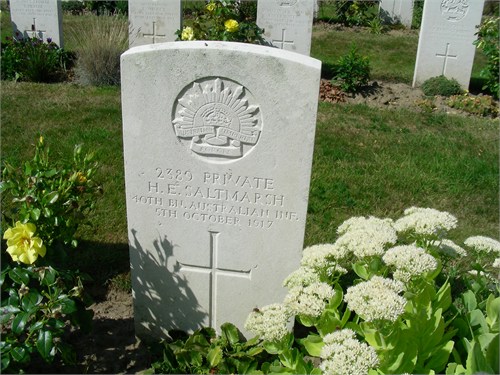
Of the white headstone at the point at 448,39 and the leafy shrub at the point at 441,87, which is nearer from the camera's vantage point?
the leafy shrub at the point at 441,87

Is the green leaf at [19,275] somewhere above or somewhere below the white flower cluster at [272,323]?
above

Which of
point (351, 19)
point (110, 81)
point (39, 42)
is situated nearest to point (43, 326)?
point (110, 81)

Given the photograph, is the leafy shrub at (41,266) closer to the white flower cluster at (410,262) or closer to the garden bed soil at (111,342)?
the garden bed soil at (111,342)

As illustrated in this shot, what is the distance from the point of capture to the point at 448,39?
29.0ft

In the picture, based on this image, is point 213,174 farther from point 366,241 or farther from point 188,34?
point 188,34

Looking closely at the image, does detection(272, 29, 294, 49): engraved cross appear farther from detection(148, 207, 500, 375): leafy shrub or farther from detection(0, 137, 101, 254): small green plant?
detection(148, 207, 500, 375): leafy shrub

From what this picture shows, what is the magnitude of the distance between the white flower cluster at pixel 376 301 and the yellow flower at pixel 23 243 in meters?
1.49

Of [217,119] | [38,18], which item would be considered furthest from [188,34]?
[217,119]

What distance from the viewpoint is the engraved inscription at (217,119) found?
277 cm

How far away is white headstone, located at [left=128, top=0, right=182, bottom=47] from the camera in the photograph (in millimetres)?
9227

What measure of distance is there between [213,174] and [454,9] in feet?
23.8

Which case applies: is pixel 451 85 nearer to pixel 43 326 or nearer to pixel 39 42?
pixel 39 42

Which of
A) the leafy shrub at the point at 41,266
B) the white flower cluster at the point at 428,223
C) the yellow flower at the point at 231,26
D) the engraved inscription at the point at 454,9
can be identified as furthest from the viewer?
the engraved inscription at the point at 454,9

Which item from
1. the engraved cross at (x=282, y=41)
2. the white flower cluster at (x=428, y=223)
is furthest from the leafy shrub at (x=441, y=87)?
the white flower cluster at (x=428, y=223)
